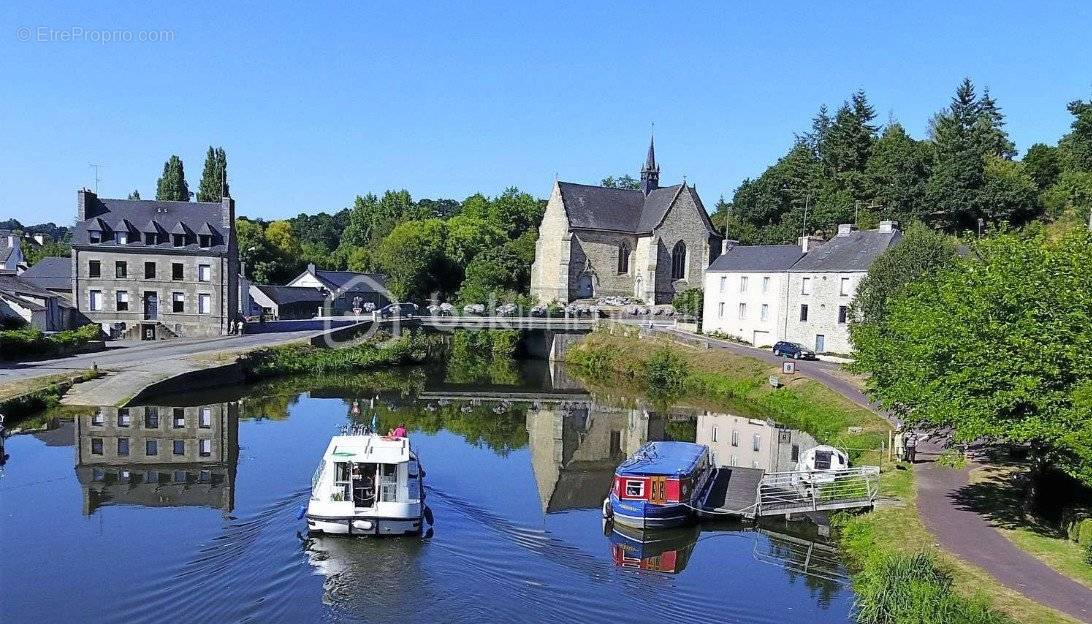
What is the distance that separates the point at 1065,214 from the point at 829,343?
72.6ft

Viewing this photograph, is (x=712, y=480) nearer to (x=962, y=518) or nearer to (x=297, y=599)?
(x=962, y=518)

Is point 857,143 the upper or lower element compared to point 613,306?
upper

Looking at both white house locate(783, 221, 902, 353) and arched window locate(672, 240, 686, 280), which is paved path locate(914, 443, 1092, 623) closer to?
white house locate(783, 221, 902, 353)

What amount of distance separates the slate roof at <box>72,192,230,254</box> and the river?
22965 mm

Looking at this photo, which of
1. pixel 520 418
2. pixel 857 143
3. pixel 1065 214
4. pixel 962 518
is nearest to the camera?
pixel 962 518

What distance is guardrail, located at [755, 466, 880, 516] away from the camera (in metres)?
20.4

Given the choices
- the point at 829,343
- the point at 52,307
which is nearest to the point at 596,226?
the point at 829,343

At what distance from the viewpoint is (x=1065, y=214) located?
5419 centimetres

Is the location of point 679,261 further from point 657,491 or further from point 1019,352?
point 1019,352

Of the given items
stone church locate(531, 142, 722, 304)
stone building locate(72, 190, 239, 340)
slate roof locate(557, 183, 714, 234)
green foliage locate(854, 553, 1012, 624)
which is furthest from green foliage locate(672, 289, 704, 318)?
green foliage locate(854, 553, 1012, 624)

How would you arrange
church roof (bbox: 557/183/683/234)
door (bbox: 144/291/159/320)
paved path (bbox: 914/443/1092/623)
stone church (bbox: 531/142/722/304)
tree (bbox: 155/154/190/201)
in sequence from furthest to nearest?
tree (bbox: 155/154/190/201)
church roof (bbox: 557/183/683/234)
stone church (bbox: 531/142/722/304)
door (bbox: 144/291/159/320)
paved path (bbox: 914/443/1092/623)

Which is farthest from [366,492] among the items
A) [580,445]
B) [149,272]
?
[149,272]

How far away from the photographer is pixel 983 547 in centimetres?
1627

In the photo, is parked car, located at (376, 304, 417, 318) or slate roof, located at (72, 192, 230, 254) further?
parked car, located at (376, 304, 417, 318)
